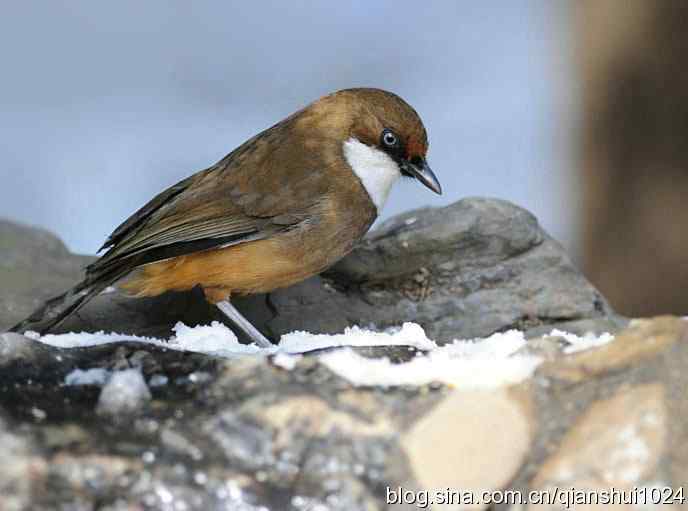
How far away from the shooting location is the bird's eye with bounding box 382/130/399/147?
194 inches

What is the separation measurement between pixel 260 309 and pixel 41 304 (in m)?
0.96

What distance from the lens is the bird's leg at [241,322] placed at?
182 inches

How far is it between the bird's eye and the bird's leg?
0.98 meters

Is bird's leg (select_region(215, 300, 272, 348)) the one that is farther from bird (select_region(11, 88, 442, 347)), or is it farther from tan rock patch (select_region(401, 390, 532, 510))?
tan rock patch (select_region(401, 390, 532, 510))

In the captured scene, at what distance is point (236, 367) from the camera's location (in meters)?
2.95

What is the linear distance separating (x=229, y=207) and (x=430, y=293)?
0.97 meters

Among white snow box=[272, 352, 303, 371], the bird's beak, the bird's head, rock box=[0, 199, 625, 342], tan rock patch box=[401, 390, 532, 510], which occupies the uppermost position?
the bird's head

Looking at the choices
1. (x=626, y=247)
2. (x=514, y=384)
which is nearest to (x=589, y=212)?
(x=626, y=247)

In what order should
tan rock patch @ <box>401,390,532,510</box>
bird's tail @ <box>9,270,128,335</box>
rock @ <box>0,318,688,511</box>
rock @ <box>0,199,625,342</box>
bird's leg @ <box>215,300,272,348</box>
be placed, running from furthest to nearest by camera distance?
1. rock @ <box>0,199,625,342</box>
2. bird's leg @ <box>215,300,272,348</box>
3. bird's tail @ <box>9,270,128,335</box>
4. tan rock patch @ <box>401,390,532,510</box>
5. rock @ <box>0,318,688,511</box>

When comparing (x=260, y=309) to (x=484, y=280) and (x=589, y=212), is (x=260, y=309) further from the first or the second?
(x=589, y=212)

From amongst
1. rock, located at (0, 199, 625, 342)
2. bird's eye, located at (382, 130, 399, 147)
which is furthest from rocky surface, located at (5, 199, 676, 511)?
bird's eye, located at (382, 130, 399, 147)

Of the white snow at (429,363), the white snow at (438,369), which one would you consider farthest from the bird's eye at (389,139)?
the white snow at (438,369)

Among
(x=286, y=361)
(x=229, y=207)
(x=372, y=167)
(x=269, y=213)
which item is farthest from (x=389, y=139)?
(x=286, y=361)

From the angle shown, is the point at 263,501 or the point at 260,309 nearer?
the point at 263,501
